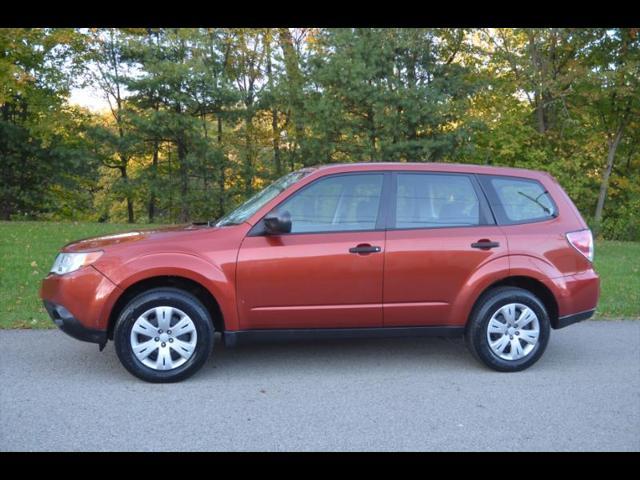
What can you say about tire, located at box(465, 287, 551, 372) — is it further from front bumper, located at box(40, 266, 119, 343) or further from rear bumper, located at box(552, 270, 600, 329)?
front bumper, located at box(40, 266, 119, 343)

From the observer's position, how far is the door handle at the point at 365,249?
5.04m

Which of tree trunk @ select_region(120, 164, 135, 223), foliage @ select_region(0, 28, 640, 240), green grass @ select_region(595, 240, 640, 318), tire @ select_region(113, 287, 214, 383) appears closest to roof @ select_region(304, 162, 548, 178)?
tire @ select_region(113, 287, 214, 383)

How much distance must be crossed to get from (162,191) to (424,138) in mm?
10094

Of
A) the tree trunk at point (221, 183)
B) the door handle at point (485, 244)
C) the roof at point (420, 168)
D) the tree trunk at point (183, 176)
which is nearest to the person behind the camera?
the door handle at point (485, 244)

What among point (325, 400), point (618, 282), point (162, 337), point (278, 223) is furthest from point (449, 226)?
point (618, 282)

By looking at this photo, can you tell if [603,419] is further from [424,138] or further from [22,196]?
[22,196]

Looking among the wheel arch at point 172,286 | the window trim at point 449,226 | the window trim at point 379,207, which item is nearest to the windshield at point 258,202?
the window trim at point 379,207

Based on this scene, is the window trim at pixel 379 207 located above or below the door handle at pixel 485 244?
above

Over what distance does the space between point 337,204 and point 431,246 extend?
874mm

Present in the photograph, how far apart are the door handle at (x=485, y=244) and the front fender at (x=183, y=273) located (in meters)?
2.07

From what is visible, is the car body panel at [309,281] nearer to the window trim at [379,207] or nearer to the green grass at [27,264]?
the window trim at [379,207]

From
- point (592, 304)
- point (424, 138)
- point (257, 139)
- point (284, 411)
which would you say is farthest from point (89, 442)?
point (257, 139)

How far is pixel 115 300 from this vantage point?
481 cm

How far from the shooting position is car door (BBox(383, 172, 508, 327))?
16.8ft
